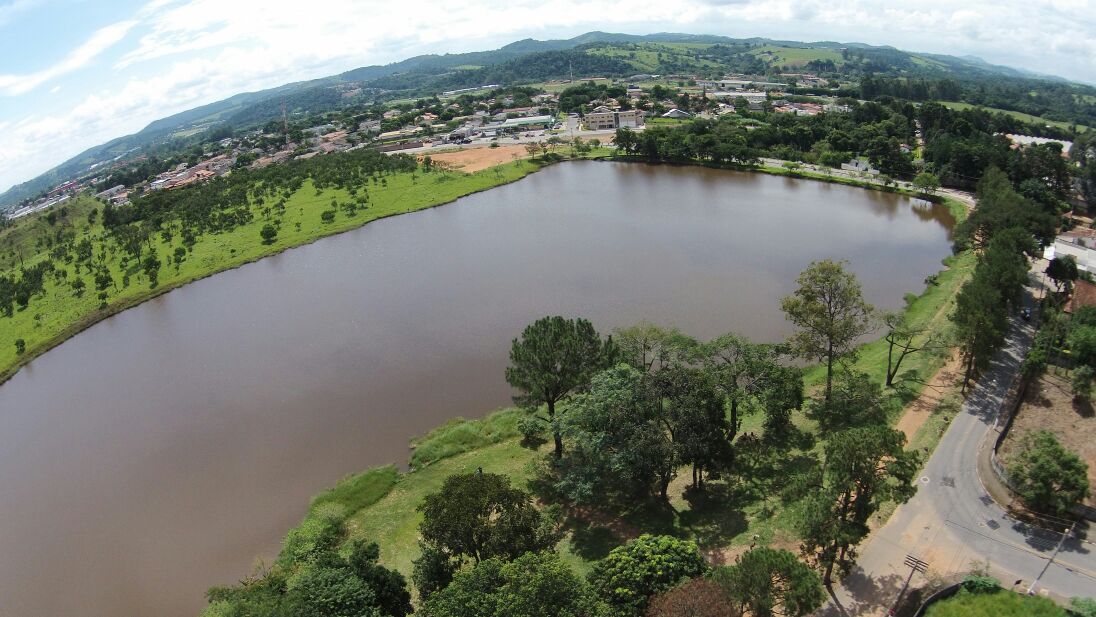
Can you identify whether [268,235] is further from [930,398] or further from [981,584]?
[981,584]

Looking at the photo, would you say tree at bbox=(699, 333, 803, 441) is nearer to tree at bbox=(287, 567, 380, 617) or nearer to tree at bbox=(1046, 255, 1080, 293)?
tree at bbox=(287, 567, 380, 617)

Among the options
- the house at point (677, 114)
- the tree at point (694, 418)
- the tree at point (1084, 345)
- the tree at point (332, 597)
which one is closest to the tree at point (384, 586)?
the tree at point (332, 597)

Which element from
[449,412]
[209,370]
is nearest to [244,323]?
[209,370]

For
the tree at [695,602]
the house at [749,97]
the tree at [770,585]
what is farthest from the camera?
the house at [749,97]

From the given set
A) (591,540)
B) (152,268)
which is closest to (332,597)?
(591,540)

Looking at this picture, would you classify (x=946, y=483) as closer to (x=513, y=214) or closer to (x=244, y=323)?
(x=244, y=323)

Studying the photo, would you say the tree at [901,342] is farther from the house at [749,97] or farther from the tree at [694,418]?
the house at [749,97]
